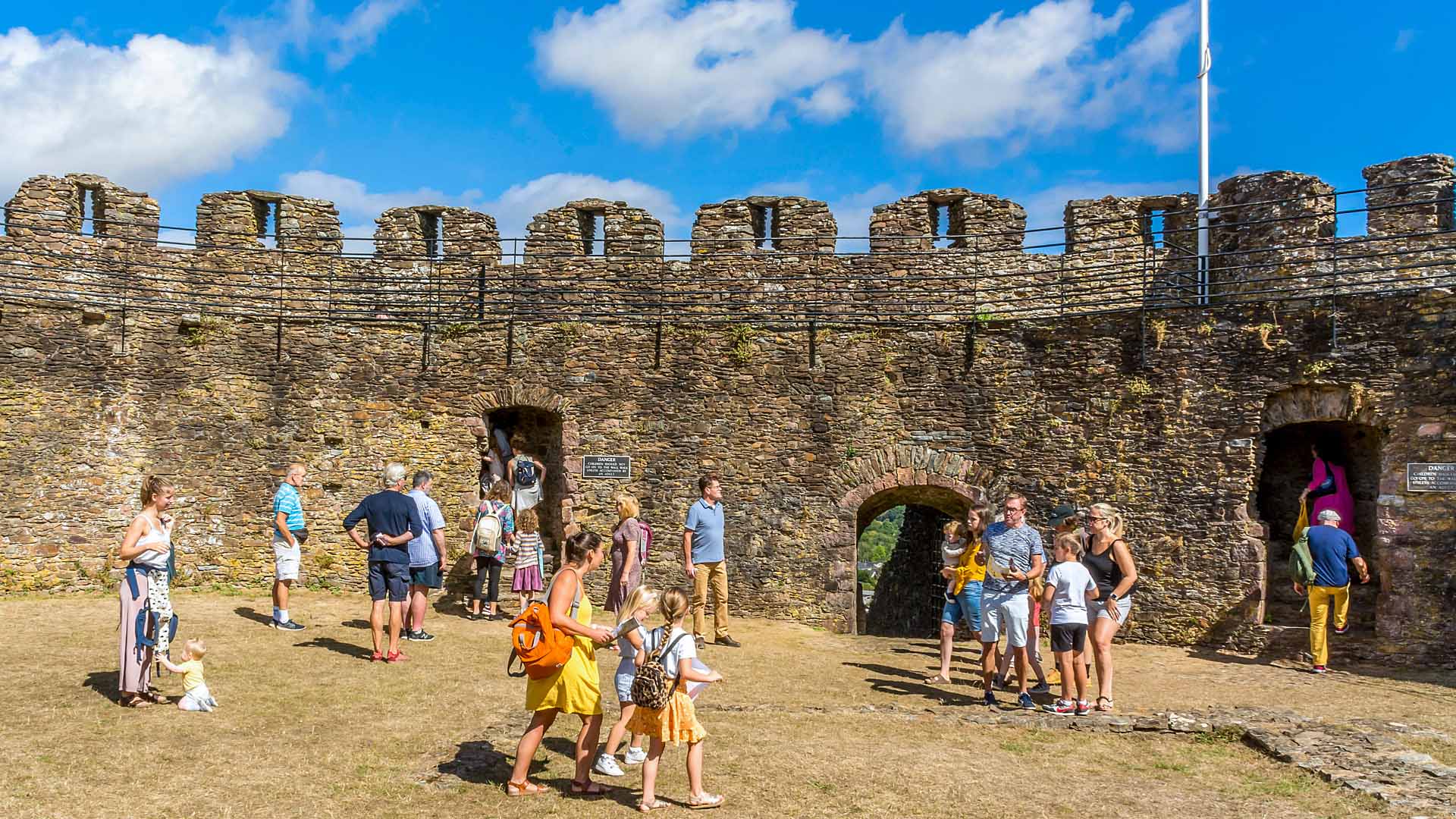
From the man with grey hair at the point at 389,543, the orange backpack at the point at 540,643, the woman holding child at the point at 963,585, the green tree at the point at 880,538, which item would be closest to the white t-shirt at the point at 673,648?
the orange backpack at the point at 540,643

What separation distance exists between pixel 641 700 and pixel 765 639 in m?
6.51

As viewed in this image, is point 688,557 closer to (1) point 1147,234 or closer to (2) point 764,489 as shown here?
(2) point 764,489

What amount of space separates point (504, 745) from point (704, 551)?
4.35 meters

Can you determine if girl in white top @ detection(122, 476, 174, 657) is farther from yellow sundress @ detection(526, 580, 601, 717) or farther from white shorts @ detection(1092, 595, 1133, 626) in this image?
white shorts @ detection(1092, 595, 1133, 626)

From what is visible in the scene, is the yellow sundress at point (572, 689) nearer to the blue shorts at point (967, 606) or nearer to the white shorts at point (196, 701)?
the white shorts at point (196, 701)

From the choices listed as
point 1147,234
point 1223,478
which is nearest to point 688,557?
point 1223,478

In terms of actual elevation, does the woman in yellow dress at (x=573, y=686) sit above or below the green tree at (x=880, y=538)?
above

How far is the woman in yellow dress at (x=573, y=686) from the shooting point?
19.5 feet

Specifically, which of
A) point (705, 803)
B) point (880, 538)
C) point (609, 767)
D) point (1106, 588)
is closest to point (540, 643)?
point (609, 767)

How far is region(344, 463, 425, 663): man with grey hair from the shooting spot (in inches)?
365

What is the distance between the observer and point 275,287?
14109 mm

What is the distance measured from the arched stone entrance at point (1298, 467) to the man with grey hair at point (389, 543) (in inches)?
363

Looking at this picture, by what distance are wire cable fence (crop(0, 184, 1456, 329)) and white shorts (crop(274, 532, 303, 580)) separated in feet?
14.1

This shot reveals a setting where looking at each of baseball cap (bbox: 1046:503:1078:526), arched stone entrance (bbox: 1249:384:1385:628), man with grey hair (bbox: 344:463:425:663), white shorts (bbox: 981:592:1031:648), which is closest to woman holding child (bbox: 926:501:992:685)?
white shorts (bbox: 981:592:1031:648)
